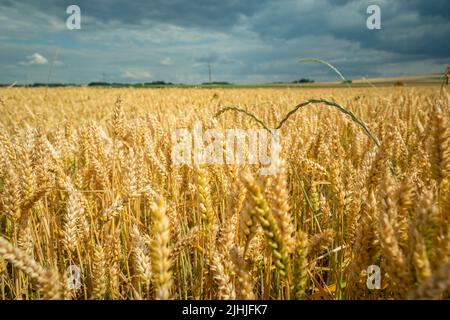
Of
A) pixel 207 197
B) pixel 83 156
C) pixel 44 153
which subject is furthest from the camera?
pixel 83 156

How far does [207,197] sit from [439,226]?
2.41 ft

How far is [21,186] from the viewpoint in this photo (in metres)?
1.23

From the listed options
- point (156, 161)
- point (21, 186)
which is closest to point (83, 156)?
point (156, 161)

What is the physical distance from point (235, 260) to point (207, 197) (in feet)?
1.06

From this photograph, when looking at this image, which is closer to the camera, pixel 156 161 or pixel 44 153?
pixel 44 153

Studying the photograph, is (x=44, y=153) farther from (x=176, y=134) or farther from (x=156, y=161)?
(x=176, y=134)

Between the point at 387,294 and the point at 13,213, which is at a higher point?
the point at 13,213
